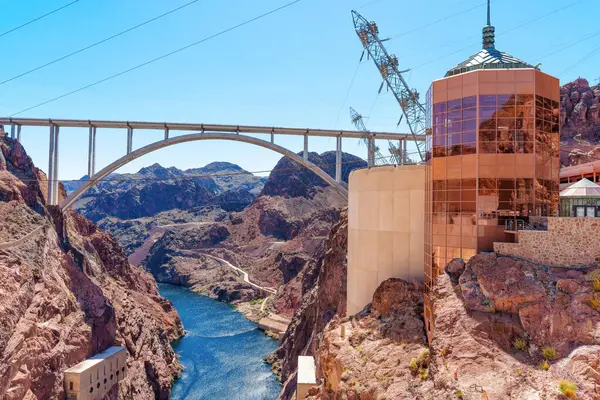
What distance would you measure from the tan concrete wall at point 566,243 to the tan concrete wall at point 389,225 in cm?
380

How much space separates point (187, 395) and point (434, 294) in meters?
32.0

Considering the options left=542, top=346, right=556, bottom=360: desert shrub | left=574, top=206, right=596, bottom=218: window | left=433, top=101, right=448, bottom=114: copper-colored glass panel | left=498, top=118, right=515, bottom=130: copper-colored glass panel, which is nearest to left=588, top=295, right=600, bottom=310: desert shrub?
left=542, top=346, right=556, bottom=360: desert shrub

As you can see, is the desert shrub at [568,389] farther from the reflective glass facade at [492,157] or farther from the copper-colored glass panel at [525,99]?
the copper-colored glass panel at [525,99]

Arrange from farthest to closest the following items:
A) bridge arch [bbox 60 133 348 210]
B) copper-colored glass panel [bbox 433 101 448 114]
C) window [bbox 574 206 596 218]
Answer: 1. bridge arch [bbox 60 133 348 210]
2. window [bbox 574 206 596 218]
3. copper-colored glass panel [bbox 433 101 448 114]

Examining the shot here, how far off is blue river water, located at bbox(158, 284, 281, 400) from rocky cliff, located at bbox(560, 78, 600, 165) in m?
39.6

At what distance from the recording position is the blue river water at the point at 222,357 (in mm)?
35469

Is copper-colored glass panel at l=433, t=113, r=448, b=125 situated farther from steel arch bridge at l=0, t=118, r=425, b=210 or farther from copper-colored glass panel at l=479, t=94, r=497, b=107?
steel arch bridge at l=0, t=118, r=425, b=210

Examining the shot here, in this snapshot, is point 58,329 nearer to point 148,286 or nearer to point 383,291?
point 383,291

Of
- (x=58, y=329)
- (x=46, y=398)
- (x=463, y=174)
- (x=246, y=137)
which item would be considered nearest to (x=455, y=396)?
(x=463, y=174)

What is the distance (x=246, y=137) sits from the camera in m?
32.1

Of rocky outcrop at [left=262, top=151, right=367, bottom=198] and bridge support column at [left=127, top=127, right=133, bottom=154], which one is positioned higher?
rocky outcrop at [left=262, top=151, right=367, bottom=198]

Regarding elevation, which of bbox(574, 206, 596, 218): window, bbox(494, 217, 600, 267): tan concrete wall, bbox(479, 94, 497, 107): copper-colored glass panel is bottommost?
bbox(494, 217, 600, 267): tan concrete wall

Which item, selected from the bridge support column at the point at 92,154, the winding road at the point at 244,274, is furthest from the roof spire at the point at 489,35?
the winding road at the point at 244,274

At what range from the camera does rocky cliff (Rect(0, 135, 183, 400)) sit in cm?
1902
